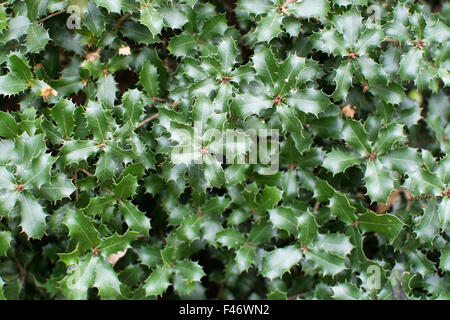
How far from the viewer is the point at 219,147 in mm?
1478

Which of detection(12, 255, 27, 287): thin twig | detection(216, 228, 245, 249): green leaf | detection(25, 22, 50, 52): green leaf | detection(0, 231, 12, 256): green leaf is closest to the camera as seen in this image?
detection(0, 231, 12, 256): green leaf

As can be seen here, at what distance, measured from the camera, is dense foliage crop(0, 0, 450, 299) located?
154cm

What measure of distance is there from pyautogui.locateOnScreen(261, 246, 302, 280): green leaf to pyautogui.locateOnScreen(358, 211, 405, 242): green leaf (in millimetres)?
262

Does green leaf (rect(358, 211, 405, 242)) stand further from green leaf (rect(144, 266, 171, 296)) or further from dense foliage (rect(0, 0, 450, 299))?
green leaf (rect(144, 266, 171, 296))

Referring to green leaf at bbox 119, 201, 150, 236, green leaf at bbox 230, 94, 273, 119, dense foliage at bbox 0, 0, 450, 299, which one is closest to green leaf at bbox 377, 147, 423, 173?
dense foliage at bbox 0, 0, 450, 299

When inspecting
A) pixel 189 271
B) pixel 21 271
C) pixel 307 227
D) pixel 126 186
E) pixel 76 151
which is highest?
pixel 76 151

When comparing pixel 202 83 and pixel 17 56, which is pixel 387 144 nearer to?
pixel 202 83

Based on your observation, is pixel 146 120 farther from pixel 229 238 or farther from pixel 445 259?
pixel 445 259

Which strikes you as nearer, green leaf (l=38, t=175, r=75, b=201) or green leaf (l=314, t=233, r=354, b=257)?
green leaf (l=38, t=175, r=75, b=201)

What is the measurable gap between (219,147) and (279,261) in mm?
509

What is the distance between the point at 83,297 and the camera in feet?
5.13

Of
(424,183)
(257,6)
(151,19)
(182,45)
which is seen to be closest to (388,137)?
(424,183)

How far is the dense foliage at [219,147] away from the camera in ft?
5.05

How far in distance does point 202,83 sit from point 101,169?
1.49 ft
